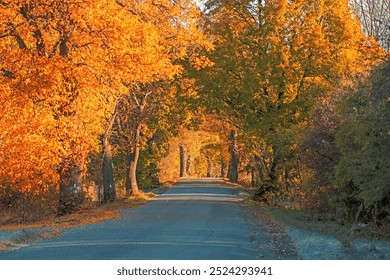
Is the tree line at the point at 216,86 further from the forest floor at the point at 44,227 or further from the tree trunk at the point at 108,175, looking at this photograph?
the forest floor at the point at 44,227

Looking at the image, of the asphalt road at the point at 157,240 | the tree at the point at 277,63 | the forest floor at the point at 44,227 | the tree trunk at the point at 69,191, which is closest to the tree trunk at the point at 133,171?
the tree at the point at 277,63

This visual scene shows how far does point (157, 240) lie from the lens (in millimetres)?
15312

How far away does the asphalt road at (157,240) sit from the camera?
1288 centimetres

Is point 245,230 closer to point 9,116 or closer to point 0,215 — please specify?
point 9,116

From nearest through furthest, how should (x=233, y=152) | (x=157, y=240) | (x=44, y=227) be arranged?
(x=157, y=240) < (x=44, y=227) < (x=233, y=152)

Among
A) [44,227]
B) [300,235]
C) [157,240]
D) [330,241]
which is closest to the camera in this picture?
[330,241]

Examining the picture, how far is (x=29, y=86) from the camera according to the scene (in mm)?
21250

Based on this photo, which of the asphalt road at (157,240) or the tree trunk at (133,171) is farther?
the tree trunk at (133,171)

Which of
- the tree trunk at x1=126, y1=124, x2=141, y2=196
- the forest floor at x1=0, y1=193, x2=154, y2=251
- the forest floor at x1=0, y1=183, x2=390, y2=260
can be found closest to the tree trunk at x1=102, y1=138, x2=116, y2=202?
the tree trunk at x1=126, y1=124, x2=141, y2=196

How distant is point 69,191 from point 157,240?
1137 centimetres

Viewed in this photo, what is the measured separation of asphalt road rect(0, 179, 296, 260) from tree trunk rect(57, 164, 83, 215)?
328 cm

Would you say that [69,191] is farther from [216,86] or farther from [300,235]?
[300,235]

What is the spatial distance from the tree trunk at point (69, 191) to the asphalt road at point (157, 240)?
3.28 metres

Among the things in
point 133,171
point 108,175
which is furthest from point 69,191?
point 133,171
